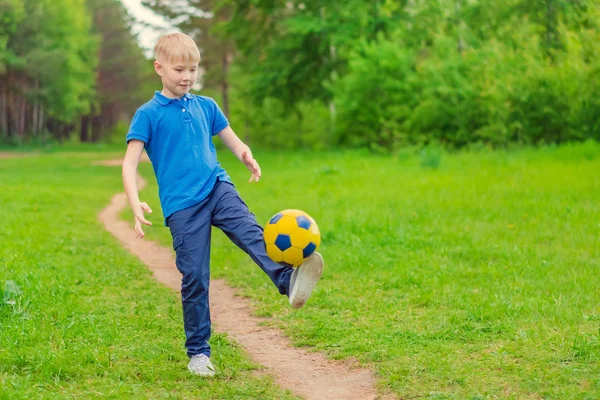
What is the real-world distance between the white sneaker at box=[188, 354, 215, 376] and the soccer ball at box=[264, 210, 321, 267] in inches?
31.2

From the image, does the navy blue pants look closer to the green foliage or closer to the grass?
the grass

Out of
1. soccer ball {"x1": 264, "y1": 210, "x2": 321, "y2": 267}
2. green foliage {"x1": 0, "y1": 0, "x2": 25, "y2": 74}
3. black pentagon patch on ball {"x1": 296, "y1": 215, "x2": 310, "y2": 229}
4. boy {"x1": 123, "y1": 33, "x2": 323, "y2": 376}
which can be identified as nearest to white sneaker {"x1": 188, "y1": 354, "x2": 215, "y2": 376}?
boy {"x1": 123, "y1": 33, "x2": 323, "y2": 376}

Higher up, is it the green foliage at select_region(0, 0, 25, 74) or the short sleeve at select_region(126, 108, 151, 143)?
the short sleeve at select_region(126, 108, 151, 143)

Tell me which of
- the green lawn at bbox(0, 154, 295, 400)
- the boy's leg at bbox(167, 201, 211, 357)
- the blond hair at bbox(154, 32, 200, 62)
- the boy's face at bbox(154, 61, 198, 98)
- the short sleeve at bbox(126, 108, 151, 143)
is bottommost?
the green lawn at bbox(0, 154, 295, 400)

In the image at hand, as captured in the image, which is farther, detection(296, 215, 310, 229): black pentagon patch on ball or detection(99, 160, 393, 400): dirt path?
detection(296, 215, 310, 229): black pentagon patch on ball

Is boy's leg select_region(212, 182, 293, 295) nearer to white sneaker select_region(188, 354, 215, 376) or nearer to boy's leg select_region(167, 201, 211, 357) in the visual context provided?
boy's leg select_region(167, 201, 211, 357)

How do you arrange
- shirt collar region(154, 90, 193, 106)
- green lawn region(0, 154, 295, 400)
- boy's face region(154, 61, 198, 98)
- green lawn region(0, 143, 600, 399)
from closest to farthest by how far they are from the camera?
green lawn region(0, 154, 295, 400)
green lawn region(0, 143, 600, 399)
boy's face region(154, 61, 198, 98)
shirt collar region(154, 90, 193, 106)

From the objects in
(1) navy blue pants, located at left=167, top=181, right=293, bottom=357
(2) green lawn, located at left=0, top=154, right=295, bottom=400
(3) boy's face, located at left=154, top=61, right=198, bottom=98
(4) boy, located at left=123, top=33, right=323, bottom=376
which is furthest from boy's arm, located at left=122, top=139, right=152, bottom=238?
(2) green lawn, located at left=0, top=154, right=295, bottom=400

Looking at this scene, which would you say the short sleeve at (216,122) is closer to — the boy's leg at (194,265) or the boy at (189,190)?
the boy at (189,190)

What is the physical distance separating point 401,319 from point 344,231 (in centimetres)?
386

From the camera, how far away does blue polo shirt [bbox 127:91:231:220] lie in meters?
4.81

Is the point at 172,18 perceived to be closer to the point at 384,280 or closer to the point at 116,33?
the point at 116,33

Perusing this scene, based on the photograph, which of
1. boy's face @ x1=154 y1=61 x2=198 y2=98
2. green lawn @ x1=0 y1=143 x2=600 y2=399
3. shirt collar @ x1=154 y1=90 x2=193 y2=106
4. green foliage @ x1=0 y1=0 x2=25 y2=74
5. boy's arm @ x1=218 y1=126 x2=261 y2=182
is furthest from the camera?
green foliage @ x1=0 y1=0 x2=25 y2=74

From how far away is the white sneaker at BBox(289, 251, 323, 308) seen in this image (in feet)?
14.9
